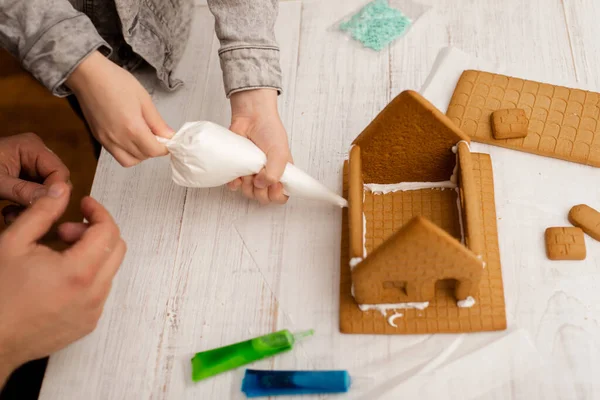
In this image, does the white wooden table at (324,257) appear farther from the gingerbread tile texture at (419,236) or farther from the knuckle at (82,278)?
the knuckle at (82,278)

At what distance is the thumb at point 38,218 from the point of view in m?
0.60

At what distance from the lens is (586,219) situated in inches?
29.0

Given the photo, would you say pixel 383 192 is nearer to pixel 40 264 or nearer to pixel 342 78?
pixel 342 78

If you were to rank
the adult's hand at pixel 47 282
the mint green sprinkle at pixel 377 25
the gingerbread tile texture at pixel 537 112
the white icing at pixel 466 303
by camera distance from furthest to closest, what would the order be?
1. the mint green sprinkle at pixel 377 25
2. the gingerbread tile texture at pixel 537 112
3. the white icing at pixel 466 303
4. the adult's hand at pixel 47 282

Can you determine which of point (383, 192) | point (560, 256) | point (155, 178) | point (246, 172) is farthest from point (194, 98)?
point (560, 256)

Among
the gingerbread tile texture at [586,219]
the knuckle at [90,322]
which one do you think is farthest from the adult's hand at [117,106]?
the gingerbread tile texture at [586,219]

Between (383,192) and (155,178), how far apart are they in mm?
356

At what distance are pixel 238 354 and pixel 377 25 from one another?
2.04 ft

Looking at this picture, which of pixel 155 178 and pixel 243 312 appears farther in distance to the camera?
pixel 155 178

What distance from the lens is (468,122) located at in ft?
2.77

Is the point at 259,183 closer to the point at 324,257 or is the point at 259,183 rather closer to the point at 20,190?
the point at 324,257

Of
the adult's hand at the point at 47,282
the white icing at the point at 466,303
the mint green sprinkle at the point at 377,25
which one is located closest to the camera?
the adult's hand at the point at 47,282

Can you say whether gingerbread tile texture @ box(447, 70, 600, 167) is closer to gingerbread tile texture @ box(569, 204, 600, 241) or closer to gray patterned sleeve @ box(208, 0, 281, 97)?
gingerbread tile texture @ box(569, 204, 600, 241)

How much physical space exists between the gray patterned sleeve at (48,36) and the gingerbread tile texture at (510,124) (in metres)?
0.56
